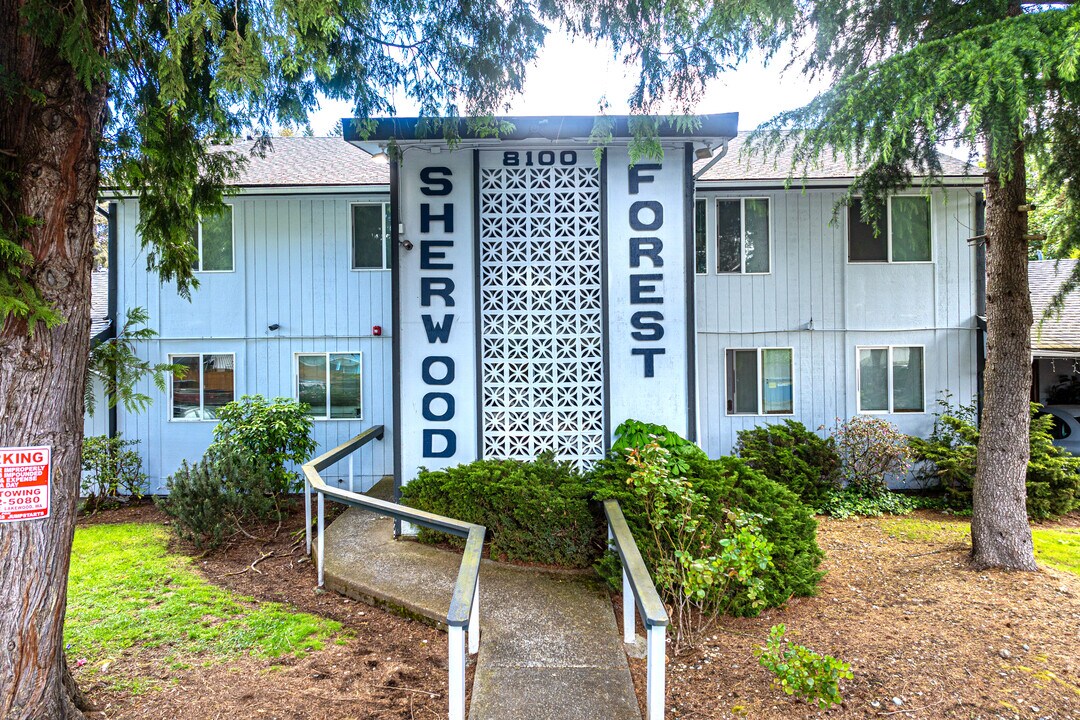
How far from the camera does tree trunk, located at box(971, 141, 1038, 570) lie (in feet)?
20.2

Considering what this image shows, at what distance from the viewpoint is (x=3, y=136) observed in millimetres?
3342

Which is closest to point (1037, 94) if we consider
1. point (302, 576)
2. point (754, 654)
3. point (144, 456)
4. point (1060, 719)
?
point (1060, 719)

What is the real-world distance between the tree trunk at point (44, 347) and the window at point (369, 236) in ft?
22.2

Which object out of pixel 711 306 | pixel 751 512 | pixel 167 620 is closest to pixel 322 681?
pixel 167 620

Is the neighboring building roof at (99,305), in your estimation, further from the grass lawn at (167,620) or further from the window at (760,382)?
the window at (760,382)

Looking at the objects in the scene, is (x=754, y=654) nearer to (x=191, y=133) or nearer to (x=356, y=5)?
(x=356, y=5)

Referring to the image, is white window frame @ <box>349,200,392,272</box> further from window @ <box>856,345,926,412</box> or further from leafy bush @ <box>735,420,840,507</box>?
window @ <box>856,345,926,412</box>

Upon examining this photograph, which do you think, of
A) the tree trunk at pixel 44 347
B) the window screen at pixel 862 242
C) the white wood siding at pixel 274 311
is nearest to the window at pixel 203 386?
the white wood siding at pixel 274 311

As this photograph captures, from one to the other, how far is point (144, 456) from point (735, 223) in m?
11.2

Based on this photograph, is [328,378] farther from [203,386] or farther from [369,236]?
[369,236]

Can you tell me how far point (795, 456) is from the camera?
943cm

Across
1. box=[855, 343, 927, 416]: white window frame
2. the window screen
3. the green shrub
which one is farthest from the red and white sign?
the window screen

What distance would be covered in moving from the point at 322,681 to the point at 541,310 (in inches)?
164

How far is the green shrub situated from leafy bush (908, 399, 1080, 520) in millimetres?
6729
